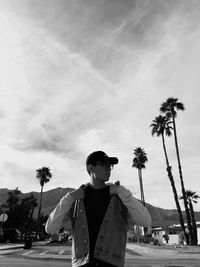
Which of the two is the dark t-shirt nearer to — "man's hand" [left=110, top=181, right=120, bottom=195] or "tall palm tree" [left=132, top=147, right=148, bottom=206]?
"man's hand" [left=110, top=181, right=120, bottom=195]

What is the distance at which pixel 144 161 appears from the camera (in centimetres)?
6606

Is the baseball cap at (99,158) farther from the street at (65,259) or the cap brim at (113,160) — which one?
the street at (65,259)

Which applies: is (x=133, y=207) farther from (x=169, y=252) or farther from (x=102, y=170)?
(x=169, y=252)

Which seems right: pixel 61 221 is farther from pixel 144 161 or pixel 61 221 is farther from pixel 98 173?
pixel 144 161

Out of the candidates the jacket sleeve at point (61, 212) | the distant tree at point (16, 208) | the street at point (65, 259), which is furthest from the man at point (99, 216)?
the distant tree at point (16, 208)

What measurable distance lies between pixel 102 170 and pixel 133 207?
1.41ft

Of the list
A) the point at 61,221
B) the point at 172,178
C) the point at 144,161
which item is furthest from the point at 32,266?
the point at 144,161

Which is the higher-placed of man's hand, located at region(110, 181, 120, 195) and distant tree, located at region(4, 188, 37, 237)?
distant tree, located at region(4, 188, 37, 237)

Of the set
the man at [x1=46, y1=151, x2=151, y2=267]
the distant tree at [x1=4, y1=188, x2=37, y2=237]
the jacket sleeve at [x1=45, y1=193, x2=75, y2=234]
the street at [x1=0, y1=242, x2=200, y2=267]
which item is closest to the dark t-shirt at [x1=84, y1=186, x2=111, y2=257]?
the man at [x1=46, y1=151, x2=151, y2=267]

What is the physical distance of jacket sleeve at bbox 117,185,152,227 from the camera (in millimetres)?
2756

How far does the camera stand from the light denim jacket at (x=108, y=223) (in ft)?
8.89

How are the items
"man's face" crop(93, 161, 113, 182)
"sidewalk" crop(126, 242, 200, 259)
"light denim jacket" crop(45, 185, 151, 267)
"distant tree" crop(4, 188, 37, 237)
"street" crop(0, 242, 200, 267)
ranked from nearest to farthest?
"light denim jacket" crop(45, 185, 151, 267), "man's face" crop(93, 161, 113, 182), "street" crop(0, 242, 200, 267), "sidewalk" crop(126, 242, 200, 259), "distant tree" crop(4, 188, 37, 237)

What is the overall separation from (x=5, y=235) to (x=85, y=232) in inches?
1781

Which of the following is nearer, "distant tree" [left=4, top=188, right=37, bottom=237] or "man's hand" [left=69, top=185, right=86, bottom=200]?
"man's hand" [left=69, top=185, right=86, bottom=200]
